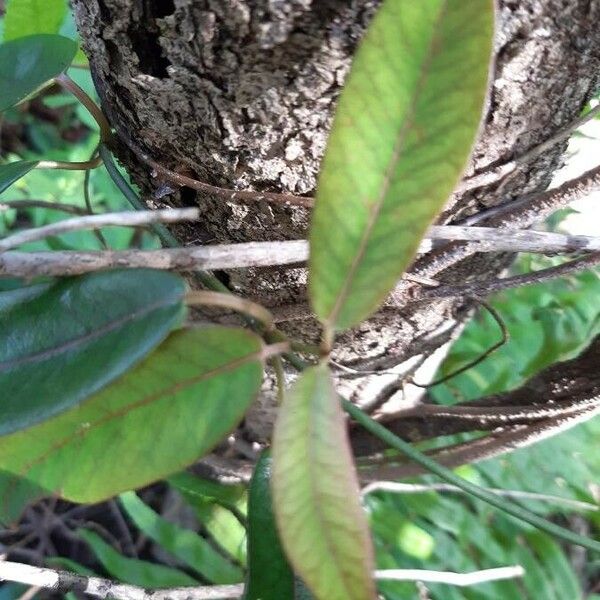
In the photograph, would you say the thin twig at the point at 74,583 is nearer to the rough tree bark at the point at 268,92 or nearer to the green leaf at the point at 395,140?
the rough tree bark at the point at 268,92

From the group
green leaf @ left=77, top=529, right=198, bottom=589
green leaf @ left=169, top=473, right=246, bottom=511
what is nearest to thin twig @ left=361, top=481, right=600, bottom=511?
green leaf @ left=169, top=473, right=246, bottom=511

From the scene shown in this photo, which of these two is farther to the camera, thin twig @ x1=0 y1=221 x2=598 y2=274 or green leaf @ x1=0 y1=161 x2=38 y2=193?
green leaf @ x1=0 y1=161 x2=38 y2=193

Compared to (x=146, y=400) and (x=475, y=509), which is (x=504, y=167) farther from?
(x=475, y=509)

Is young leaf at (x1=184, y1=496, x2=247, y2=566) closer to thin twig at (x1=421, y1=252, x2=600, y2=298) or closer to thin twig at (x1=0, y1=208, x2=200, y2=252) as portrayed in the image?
thin twig at (x1=421, y1=252, x2=600, y2=298)

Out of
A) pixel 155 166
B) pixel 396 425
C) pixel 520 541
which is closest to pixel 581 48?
pixel 155 166

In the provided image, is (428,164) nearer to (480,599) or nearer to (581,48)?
(581,48)

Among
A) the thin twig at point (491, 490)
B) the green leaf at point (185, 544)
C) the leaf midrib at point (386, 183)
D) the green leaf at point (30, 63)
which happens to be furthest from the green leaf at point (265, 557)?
the green leaf at point (185, 544)
